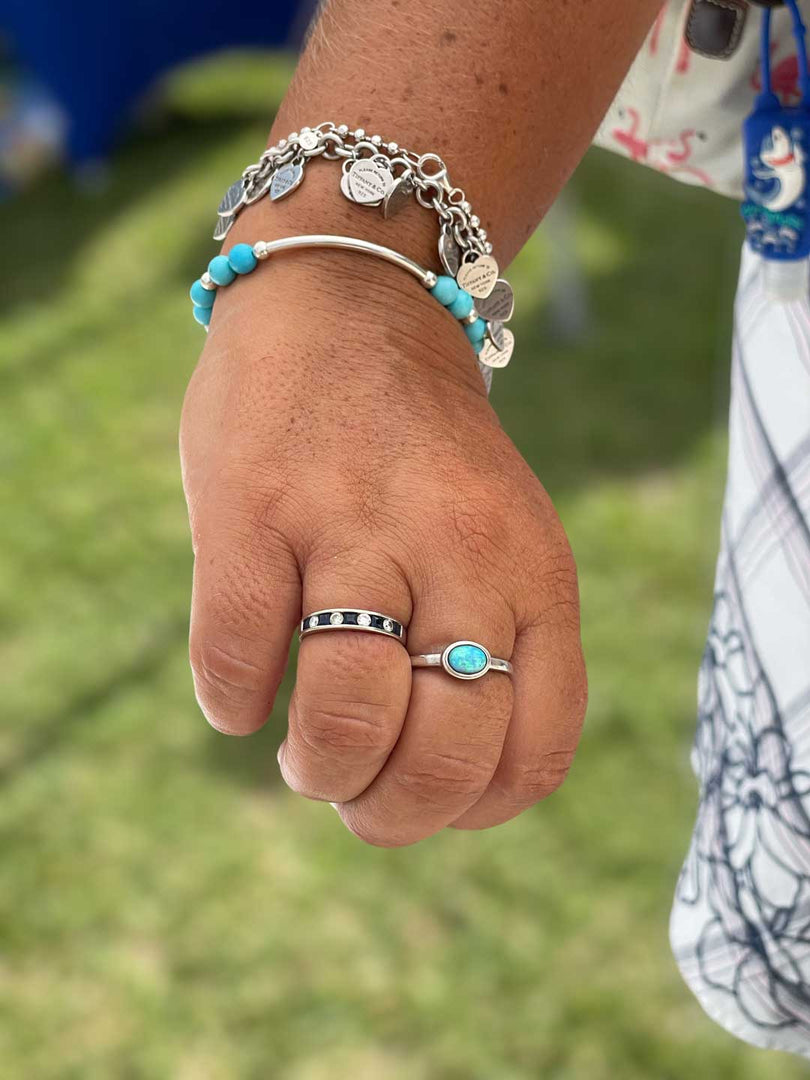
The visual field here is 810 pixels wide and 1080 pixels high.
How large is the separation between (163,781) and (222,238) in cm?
192

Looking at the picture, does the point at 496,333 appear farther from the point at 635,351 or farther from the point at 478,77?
the point at 635,351

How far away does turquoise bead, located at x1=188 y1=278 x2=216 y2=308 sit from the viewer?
0.79 meters

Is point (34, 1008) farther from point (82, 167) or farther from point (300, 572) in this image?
point (82, 167)

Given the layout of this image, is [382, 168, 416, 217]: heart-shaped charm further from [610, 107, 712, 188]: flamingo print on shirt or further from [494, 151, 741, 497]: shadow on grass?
[494, 151, 741, 497]: shadow on grass

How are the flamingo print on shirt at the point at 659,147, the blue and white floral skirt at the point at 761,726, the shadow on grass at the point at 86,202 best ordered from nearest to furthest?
the blue and white floral skirt at the point at 761,726, the flamingo print on shirt at the point at 659,147, the shadow on grass at the point at 86,202

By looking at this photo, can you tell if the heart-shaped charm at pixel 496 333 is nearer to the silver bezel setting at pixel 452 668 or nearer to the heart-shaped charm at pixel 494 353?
the heart-shaped charm at pixel 494 353

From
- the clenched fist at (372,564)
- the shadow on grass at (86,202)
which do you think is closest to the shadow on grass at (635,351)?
the shadow on grass at (86,202)

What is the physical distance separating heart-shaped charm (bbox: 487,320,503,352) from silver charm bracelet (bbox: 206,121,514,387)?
0.06 ft

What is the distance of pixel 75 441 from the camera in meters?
3.61

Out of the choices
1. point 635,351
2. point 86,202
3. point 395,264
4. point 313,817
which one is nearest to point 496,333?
point 395,264

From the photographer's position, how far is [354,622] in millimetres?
633

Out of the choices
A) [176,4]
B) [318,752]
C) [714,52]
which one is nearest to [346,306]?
[318,752]

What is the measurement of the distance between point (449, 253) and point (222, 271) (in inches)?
6.1

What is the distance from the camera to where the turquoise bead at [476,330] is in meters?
0.78
